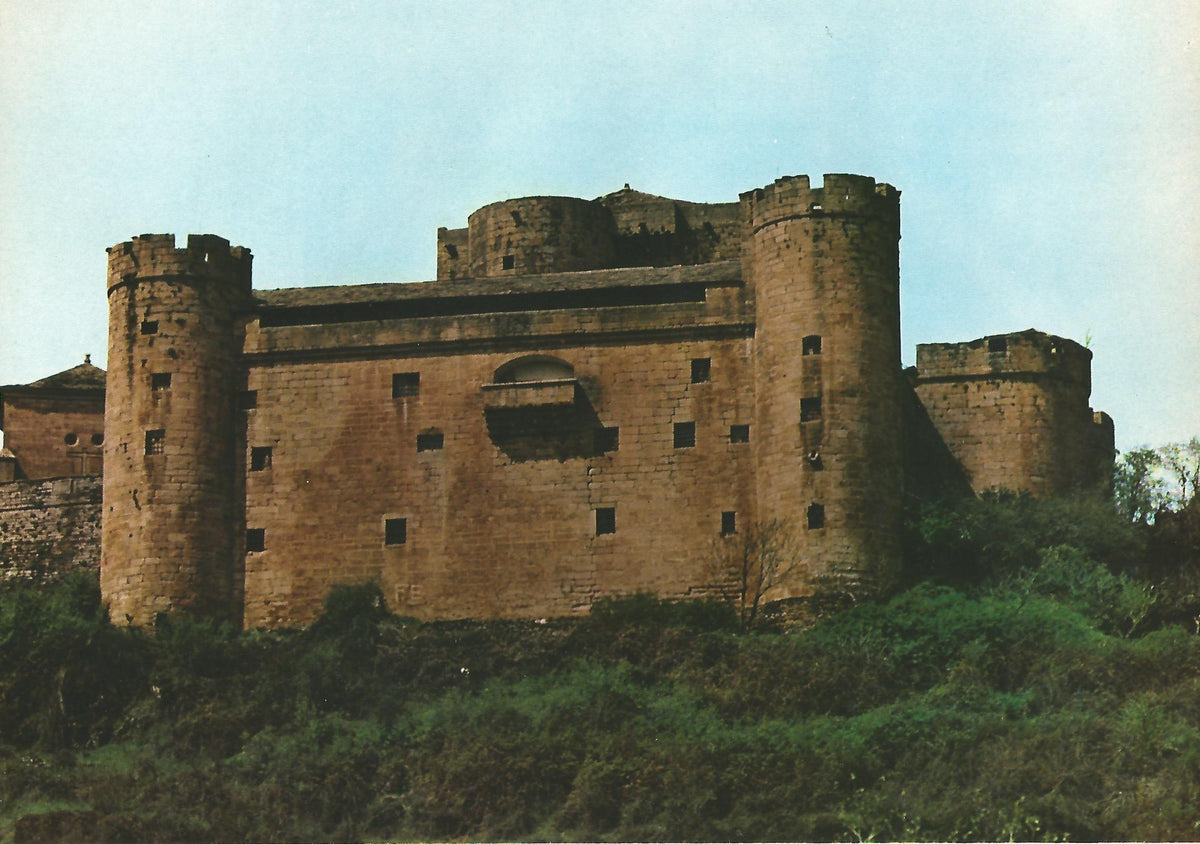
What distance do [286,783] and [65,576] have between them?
12.7 metres

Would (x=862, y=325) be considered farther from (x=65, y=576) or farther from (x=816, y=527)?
(x=65, y=576)

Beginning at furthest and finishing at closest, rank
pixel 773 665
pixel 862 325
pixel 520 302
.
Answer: pixel 520 302 < pixel 862 325 < pixel 773 665

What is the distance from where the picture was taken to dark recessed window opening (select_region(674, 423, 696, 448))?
166 feet

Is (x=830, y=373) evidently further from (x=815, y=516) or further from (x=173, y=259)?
(x=173, y=259)

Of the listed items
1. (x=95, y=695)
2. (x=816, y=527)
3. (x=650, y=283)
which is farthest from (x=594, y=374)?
(x=95, y=695)

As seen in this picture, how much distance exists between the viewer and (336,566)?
5106 centimetres

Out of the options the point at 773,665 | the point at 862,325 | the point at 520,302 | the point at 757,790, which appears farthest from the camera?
the point at 520,302

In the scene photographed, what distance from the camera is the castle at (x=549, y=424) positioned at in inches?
1956

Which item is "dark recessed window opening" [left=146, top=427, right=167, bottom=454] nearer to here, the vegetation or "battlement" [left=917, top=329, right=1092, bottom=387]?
the vegetation

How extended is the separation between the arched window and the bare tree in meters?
4.85

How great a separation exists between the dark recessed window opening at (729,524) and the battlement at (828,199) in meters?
5.69

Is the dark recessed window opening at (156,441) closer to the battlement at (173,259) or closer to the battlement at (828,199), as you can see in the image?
the battlement at (173,259)

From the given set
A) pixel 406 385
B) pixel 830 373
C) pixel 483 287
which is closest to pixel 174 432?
pixel 406 385

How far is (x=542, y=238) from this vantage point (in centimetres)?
5766
